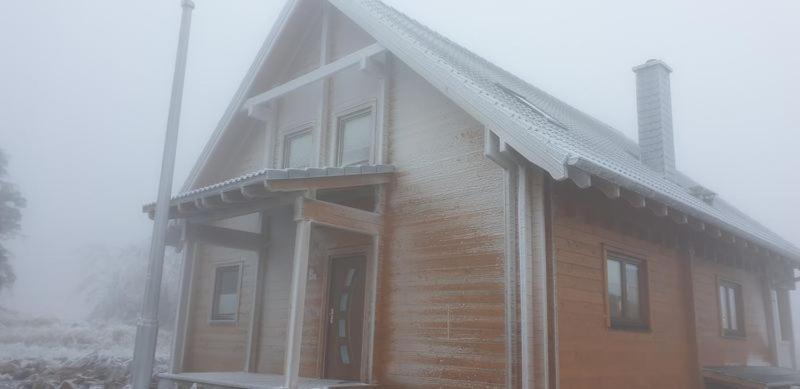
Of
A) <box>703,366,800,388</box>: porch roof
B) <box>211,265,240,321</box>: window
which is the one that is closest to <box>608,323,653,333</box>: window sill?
<box>703,366,800,388</box>: porch roof

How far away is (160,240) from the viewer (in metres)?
7.33

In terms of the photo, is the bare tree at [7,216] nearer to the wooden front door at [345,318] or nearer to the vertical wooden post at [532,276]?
the wooden front door at [345,318]

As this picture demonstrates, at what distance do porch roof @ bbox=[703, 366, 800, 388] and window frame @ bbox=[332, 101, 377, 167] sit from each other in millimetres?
6206

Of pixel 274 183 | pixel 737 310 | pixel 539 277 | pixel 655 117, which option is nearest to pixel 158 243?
pixel 274 183

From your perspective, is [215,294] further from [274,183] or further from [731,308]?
[731,308]

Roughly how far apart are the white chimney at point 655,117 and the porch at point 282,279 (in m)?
6.28

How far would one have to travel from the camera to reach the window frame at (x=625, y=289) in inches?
342

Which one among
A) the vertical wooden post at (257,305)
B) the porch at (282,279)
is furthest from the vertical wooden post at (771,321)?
the vertical wooden post at (257,305)

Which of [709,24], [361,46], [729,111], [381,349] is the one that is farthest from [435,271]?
[709,24]

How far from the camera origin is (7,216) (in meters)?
22.2

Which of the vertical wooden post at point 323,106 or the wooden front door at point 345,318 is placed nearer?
the wooden front door at point 345,318

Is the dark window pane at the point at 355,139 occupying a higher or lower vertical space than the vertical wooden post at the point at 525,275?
higher

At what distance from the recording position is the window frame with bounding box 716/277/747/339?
11.7 meters

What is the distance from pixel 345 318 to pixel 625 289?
4028mm
